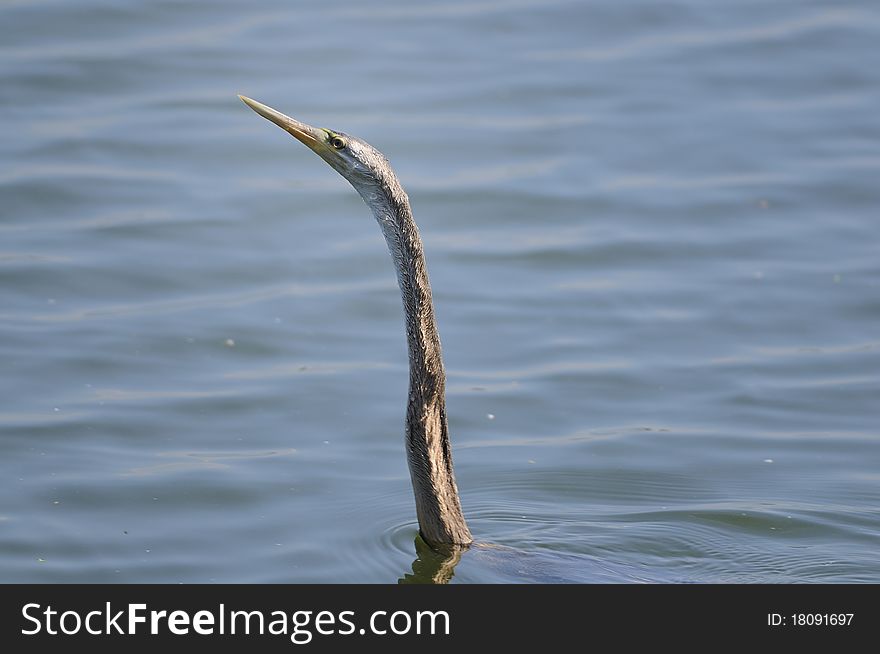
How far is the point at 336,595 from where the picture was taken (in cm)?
570

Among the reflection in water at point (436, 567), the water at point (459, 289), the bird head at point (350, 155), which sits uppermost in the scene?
the bird head at point (350, 155)

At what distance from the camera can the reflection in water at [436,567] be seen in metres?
5.75

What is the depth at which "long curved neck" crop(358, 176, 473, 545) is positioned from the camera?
5461 millimetres

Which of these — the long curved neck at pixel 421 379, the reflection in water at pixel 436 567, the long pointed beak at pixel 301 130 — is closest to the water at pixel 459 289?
the reflection in water at pixel 436 567

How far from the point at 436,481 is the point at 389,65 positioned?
6.80 m

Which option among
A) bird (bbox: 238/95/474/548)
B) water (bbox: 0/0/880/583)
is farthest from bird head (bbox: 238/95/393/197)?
water (bbox: 0/0/880/583)

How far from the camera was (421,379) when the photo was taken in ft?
18.4

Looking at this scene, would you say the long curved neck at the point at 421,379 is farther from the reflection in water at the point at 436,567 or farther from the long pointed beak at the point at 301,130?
the long pointed beak at the point at 301,130

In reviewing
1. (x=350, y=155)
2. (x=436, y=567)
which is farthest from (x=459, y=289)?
(x=350, y=155)

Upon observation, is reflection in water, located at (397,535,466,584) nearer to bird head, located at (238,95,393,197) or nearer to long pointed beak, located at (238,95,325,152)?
bird head, located at (238,95,393,197)

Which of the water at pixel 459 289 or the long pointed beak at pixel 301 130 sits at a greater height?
the long pointed beak at pixel 301 130

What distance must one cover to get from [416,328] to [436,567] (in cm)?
99

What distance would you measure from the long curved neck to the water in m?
0.27

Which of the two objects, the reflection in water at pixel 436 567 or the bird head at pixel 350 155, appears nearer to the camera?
the bird head at pixel 350 155
